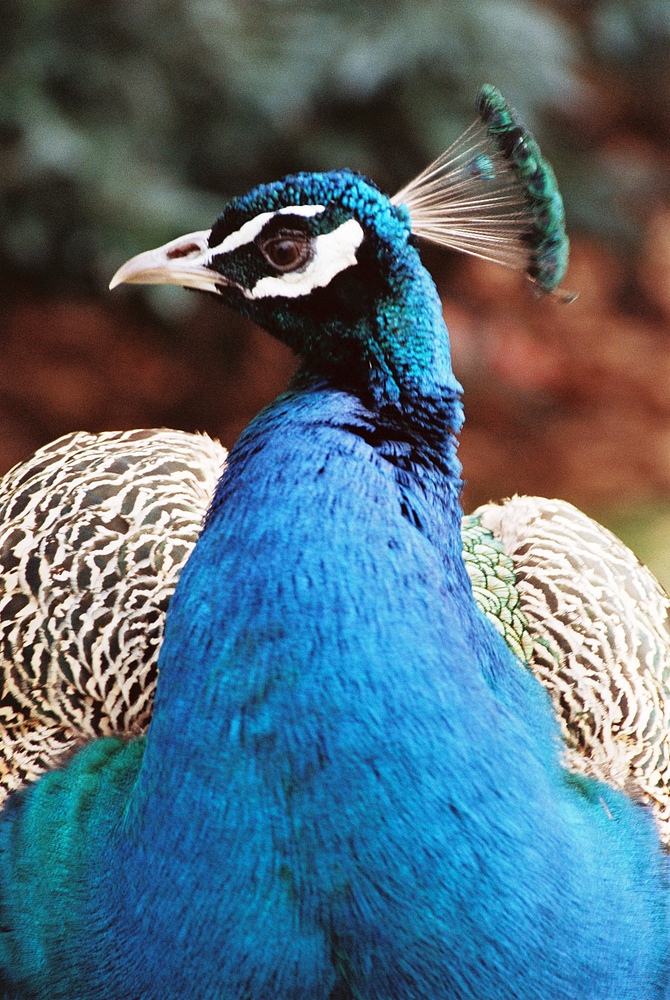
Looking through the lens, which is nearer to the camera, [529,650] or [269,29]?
[529,650]

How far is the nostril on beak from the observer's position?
1.41 m

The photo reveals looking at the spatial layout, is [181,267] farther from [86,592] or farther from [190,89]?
[190,89]

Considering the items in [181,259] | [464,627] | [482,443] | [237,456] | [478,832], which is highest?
[482,443]

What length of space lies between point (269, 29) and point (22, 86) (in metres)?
0.70

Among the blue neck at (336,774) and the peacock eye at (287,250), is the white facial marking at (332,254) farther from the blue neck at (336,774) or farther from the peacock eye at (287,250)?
the blue neck at (336,774)

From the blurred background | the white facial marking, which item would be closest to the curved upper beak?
the white facial marking

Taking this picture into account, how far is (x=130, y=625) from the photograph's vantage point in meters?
1.56

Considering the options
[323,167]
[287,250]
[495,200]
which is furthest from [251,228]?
[323,167]

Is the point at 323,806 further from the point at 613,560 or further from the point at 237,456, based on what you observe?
the point at 613,560

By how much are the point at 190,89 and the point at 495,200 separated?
7.40ft

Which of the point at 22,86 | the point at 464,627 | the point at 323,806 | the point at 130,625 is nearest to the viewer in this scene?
the point at 323,806

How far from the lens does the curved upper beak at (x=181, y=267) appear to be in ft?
4.57

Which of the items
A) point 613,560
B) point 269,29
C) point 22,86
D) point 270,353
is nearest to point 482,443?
point 270,353

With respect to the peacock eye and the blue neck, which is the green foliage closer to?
the peacock eye
